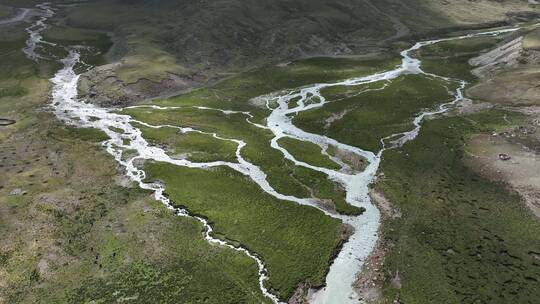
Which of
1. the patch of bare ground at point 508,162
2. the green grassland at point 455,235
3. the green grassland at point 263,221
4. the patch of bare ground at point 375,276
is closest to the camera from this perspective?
the patch of bare ground at point 375,276

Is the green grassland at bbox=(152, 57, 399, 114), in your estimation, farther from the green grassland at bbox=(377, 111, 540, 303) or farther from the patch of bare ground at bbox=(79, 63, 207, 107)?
the green grassland at bbox=(377, 111, 540, 303)

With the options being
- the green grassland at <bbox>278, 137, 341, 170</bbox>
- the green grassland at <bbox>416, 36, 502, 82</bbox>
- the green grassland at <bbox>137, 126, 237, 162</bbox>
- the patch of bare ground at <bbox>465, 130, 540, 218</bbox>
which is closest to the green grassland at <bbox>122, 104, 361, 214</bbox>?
the green grassland at <bbox>278, 137, 341, 170</bbox>

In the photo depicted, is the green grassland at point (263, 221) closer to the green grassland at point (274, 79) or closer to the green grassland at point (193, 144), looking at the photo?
the green grassland at point (193, 144)

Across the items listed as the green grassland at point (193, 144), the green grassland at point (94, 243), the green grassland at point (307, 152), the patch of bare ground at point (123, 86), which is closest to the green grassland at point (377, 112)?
the green grassland at point (307, 152)

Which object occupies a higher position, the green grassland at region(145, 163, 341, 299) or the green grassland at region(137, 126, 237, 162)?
the green grassland at region(145, 163, 341, 299)

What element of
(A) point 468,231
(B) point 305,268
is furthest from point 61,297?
(A) point 468,231

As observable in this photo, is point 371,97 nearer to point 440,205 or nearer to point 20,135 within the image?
point 440,205

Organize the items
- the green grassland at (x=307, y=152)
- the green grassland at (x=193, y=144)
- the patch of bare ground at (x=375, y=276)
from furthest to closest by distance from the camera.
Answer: the green grassland at (x=193, y=144)
the green grassland at (x=307, y=152)
the patch of bare ground at (x=375, y=276)
